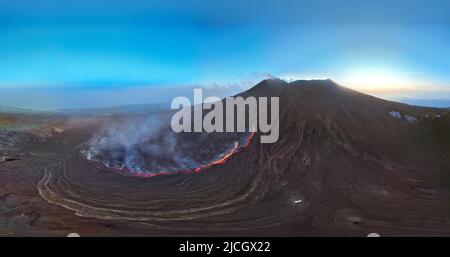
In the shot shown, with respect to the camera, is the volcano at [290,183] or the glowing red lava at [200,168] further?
the glowing red lava at [200,168]

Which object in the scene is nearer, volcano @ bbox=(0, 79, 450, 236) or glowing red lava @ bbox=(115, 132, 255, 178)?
volcano @ bbox=(0, 79, 450, 236)

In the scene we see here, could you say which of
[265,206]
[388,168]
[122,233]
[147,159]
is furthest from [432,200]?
[147,159]

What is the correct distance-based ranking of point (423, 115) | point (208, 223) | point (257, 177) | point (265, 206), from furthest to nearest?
point (423, 115) < point (257, 177) < point (265, 206) < point (208, 223)

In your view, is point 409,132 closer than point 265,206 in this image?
No

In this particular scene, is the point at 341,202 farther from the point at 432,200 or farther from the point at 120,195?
the point at 120,195

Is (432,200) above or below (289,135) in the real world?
below

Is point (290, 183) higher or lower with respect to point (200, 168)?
lower

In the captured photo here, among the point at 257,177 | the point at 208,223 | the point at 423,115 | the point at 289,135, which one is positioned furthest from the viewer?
the point at 423,115

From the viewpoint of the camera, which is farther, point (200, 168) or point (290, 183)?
point (200, 168)
